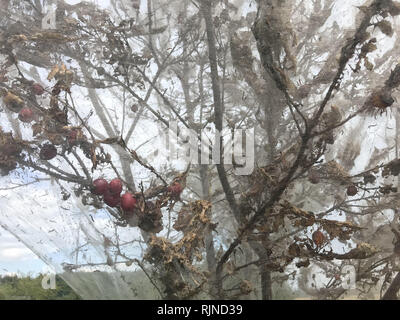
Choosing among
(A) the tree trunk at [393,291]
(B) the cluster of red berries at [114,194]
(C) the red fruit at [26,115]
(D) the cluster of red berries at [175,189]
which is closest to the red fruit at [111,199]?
(B) the cluster of red berries at [114,194]

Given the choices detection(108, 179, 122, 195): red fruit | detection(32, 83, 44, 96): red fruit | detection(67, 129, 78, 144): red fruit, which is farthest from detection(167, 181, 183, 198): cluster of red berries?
detection(32, 83, 44, 96): red fruit

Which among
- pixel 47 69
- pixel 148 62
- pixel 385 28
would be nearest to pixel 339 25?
pixel 385 28

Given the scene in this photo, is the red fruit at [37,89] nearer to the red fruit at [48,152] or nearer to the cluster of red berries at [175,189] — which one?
the red fruit at [48,152]

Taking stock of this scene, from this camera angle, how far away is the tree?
2.69 ft

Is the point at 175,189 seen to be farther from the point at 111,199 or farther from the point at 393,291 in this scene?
the point at 393,291

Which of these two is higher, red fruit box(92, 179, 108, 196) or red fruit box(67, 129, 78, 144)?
red fruit box(67, 129, 78, 144)

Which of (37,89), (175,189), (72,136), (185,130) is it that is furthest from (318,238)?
(37,89)

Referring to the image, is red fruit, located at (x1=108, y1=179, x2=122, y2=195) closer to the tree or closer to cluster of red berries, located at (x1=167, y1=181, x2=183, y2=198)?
the tree

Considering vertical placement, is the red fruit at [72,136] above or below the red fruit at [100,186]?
above

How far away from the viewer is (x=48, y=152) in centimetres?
91

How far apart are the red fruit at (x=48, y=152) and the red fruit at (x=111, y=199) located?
182 mm

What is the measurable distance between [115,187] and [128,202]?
0.14 feet

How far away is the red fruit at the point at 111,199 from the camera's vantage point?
2.75 feet
